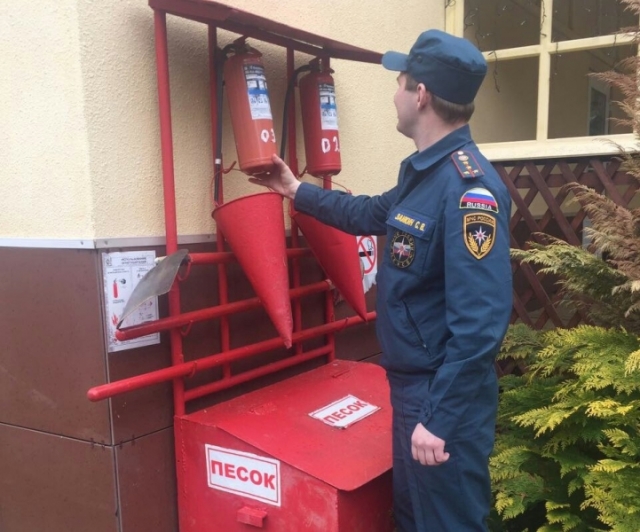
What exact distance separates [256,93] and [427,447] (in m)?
1.35

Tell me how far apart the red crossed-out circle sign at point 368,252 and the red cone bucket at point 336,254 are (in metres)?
0.56

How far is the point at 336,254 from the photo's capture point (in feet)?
8.36

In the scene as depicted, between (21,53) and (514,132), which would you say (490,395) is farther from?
(514,132)

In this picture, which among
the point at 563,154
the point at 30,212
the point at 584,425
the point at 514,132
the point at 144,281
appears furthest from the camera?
the point at 514,132

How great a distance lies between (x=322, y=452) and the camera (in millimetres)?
1990

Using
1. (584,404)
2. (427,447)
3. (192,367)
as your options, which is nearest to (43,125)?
(192,367)

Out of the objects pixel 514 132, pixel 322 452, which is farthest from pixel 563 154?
pixel 322 452

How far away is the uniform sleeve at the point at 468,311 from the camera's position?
1578 millimetres

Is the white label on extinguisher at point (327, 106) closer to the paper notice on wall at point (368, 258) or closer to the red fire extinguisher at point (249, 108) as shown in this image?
the red fire extinguisher at point (249, 108)

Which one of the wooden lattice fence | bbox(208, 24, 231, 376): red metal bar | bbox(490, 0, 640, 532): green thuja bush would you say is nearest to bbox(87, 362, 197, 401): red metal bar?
bbox(208, 24, 231, 376): red metal bar

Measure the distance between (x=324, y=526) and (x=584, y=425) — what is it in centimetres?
113

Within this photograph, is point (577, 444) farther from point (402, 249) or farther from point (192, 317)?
point (192, 317)

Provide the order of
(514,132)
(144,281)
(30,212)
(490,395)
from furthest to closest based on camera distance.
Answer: (514,132) < (30,212) < (144,281) < (490,395)

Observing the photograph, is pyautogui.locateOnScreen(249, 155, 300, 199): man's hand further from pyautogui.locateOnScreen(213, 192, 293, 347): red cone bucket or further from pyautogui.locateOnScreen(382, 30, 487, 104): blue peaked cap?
pyautogui.locateOnScreen(382, 30, 487, 104): blue peaked cap
